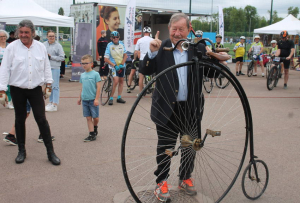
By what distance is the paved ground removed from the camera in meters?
3.96

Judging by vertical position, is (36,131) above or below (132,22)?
below

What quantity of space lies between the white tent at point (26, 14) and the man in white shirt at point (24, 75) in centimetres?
834

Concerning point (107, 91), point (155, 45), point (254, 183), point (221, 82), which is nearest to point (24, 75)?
point (155, 45)

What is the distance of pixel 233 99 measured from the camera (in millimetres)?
→ 10031

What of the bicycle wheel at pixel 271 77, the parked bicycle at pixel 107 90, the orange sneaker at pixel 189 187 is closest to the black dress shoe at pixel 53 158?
the orange sneaker at pixel 189 187

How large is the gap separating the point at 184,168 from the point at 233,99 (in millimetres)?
6609

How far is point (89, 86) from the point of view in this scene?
240 inches

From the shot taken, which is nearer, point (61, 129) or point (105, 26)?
point (61, 129)

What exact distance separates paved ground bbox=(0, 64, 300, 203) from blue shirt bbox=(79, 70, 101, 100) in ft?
2.70

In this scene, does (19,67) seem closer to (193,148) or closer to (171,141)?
(171,141)

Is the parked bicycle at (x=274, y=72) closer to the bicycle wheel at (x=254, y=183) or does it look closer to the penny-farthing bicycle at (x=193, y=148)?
the penny-farthing bicycle at (x=193, y=148)

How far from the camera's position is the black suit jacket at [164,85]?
3.34m

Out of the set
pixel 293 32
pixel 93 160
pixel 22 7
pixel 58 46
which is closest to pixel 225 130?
pixel 93 160

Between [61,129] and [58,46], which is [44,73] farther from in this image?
[58,46]
